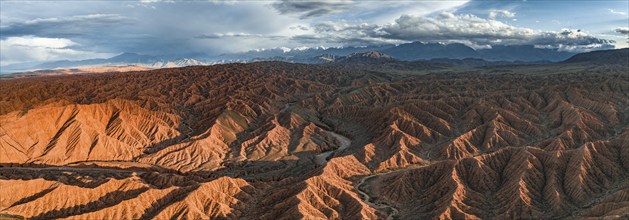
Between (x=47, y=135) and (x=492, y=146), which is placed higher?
(x=47, y=135)

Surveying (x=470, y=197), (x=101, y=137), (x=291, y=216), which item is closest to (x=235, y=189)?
(x=291, y=216)

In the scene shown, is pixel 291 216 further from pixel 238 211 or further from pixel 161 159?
pixel 161 159

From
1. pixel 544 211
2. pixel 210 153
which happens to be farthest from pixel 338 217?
pixel 210 153

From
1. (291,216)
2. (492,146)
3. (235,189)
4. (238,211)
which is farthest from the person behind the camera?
(492,146)

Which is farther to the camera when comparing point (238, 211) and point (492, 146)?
point (492, 146)

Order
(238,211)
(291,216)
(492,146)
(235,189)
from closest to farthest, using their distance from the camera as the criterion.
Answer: (291,216) < (238,211) < (235,189) < (492,146)

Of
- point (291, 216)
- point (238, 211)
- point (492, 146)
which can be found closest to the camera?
point (291, 216)

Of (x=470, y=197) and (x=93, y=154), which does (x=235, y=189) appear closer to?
(x=470, y=197)

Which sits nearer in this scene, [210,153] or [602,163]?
[602,163]
